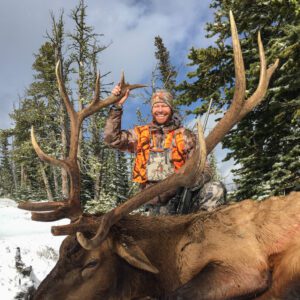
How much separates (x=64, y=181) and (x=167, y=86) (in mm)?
9359

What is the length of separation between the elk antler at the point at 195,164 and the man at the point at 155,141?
1594 millimetres

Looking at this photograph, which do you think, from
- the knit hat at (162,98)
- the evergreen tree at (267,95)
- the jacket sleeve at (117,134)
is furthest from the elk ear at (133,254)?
the evergreen tree at (267,95)

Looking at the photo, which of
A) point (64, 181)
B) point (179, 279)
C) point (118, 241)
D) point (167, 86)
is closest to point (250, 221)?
point (179, 279)

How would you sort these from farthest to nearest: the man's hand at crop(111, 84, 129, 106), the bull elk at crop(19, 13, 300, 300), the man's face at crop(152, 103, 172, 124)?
the man's face at crop(152, 103, 172, 124), the man's hand at crop(111, 84, 129, 106), the bull elk at crop(19, 13, 300, 300)

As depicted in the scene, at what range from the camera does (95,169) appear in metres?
25.0

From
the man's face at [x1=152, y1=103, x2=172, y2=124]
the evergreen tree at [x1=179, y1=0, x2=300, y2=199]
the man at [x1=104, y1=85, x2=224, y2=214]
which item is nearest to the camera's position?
the man at [x1=104, y1=85, x2=224, y2=214]

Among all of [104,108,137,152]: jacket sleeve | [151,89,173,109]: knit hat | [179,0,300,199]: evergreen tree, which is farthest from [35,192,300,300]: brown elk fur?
[179,0,300,199]: evergreen tree

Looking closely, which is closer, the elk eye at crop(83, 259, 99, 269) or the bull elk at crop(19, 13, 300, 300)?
the bull elk at crop(19, 13, 300, 300)

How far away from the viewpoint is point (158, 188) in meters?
3.58

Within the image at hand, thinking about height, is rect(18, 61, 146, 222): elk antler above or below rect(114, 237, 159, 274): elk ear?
above

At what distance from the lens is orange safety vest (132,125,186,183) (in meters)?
5.59

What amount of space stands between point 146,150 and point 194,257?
2467 mm

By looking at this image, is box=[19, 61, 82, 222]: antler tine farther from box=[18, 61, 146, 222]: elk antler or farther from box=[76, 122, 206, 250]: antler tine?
box=[76, 122, 206, 250]: antler tine

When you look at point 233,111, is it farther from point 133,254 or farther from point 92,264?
point 92,264
